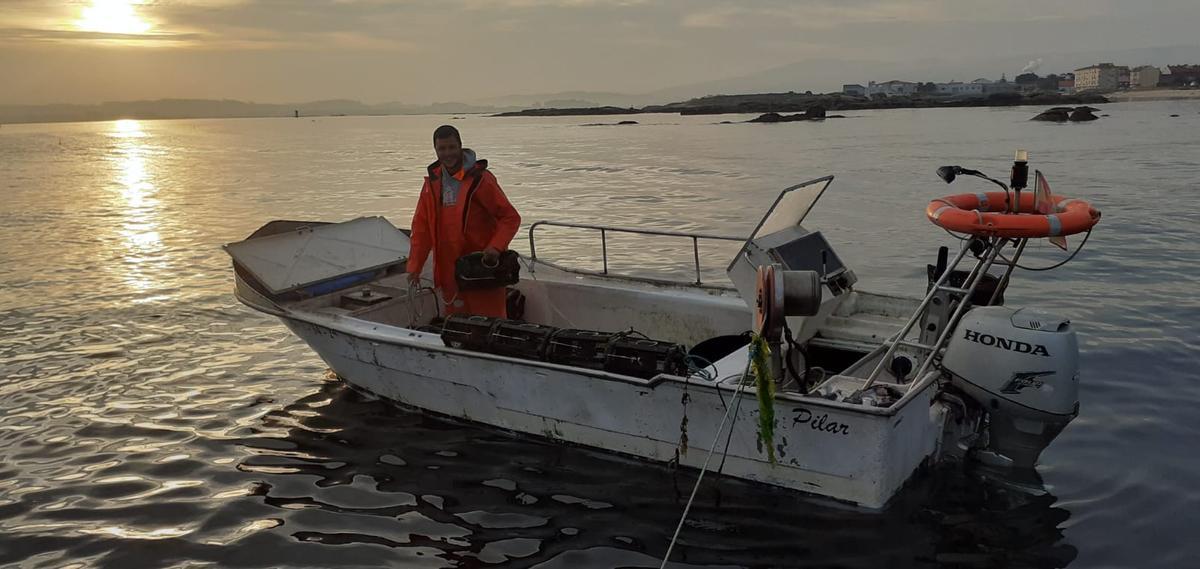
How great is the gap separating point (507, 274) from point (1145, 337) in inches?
276

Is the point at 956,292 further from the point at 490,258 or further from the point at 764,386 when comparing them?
the point at 490,258

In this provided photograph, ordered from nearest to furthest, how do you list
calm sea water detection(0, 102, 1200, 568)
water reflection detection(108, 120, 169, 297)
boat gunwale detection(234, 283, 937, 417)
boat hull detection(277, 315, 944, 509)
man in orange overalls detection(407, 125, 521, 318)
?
boat gunwale detection(234, 283, 937, 417) < boat hull detection(277, 315, 944, 509) < calm sea water detection(0, 102, 1200, 568) < man in orange overalls detection(407, 125, 521, 318) < water reflection detection(108, 120, 169, 297)

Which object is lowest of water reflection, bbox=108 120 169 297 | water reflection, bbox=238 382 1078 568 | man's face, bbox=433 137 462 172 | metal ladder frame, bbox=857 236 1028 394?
water reflection, bbox=238 382 1078 568

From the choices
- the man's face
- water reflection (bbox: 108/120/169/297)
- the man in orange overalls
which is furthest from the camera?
water reflection (bbox: 108/120/169/297)

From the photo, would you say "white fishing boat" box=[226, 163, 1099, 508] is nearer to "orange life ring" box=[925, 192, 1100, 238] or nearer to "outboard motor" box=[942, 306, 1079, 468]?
"outboard motor" box=[942, 306, 1079, 468]

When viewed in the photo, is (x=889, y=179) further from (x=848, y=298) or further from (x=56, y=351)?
(x=56, y=351)

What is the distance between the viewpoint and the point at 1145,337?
30.2 feet

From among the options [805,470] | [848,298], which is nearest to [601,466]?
[805,470]

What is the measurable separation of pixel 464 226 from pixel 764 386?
133 inches

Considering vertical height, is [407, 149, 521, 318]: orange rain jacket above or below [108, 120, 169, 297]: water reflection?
above

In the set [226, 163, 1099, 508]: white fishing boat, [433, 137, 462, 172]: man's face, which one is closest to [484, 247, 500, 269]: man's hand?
[226, 163, 1099, 508]: white fishing boat

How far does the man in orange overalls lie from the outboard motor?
362 cm

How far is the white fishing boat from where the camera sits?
16.8 feet

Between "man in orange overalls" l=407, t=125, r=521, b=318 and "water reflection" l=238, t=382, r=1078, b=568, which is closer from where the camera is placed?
"water reflection" l=238, t=382, r=1078, b=568
